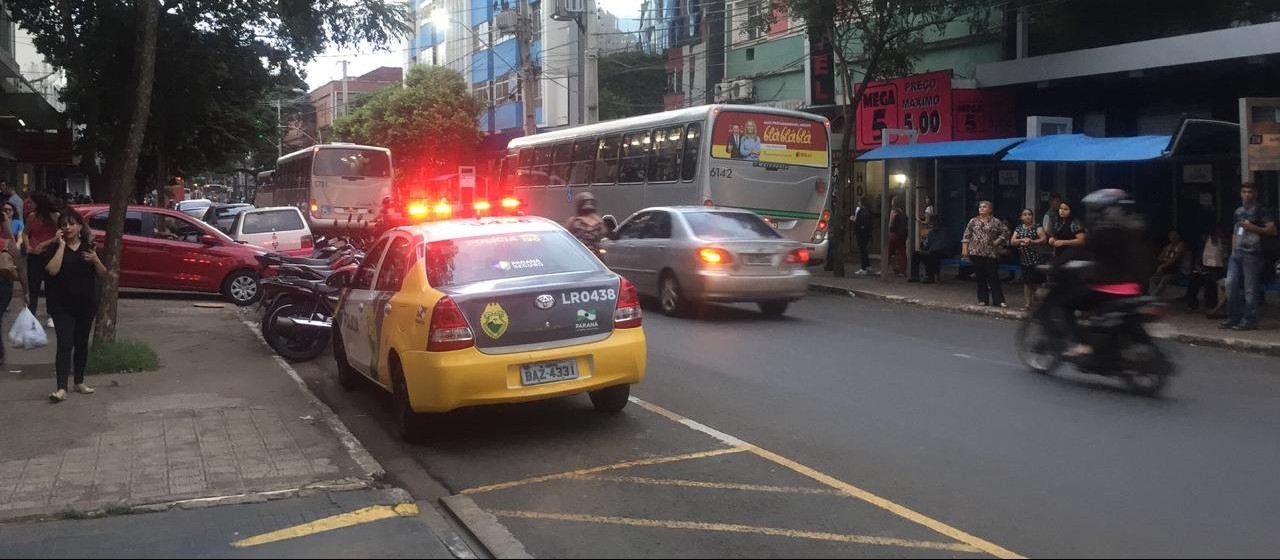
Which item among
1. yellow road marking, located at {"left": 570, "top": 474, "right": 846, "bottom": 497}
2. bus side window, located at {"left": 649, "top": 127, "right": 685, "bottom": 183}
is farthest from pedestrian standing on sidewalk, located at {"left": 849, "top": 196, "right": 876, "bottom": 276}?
yellow road marking, located at {"left": 570, "top": 474, "right": 846, "bottom": 497}

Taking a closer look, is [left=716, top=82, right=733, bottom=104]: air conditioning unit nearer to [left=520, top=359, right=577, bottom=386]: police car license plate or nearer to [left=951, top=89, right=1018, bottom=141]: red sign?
[left=951, top=89, right=1018, bottom=141]: red sign

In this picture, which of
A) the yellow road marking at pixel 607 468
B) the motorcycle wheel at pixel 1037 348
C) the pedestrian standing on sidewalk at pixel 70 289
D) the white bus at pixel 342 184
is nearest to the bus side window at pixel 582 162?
the white bus at pixel 342 184

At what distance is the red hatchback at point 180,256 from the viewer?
1638 centimetres

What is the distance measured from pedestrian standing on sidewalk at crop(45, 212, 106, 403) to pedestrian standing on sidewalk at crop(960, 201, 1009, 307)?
1130 cm

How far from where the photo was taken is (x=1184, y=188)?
58.9 ft

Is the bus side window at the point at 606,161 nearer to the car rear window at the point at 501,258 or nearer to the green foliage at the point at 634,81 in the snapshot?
the car rear window at the point at 501,258

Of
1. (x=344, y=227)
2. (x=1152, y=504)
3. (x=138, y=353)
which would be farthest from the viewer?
(x=344, y=227)

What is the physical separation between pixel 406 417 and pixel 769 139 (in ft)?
41.4

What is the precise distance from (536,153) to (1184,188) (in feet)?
46.0

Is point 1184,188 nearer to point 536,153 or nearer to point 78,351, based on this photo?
point 536,153

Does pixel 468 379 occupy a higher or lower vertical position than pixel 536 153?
lower

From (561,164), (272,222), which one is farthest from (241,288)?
(561,164)

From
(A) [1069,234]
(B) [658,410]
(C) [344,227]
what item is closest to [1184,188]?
(A) [1069,234]

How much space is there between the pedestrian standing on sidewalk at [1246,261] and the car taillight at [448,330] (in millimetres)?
9809
